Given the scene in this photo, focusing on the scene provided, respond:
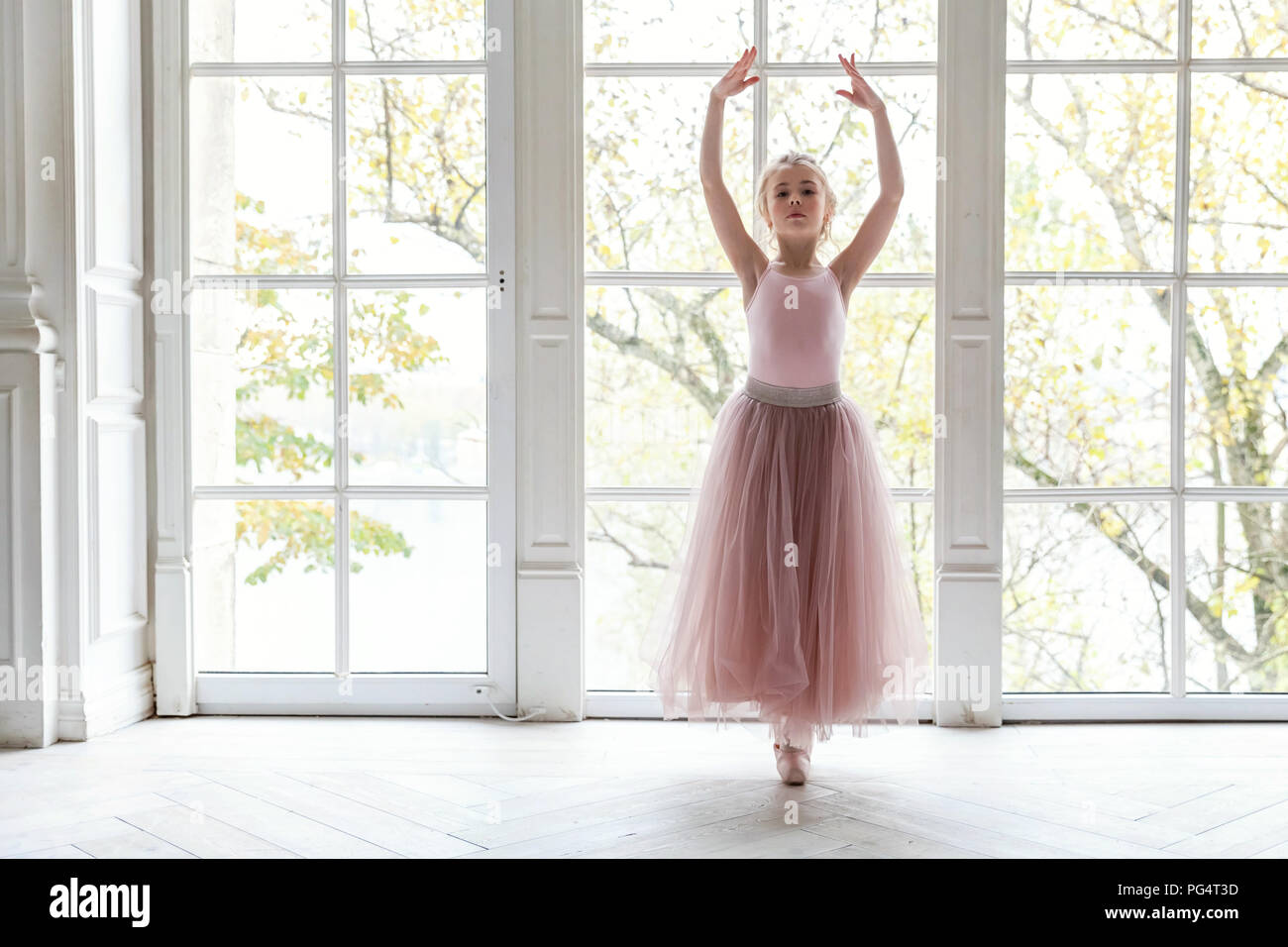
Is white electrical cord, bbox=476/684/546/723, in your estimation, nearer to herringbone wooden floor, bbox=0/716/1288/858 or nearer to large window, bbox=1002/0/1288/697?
herringbone wooden floor, bbox=0/716/1288/858

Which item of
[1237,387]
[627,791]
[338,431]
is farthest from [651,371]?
[1237,387]

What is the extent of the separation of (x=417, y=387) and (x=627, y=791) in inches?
48.3

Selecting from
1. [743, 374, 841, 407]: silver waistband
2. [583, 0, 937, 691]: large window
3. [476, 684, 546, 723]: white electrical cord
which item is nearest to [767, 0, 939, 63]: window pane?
[583, 0, 937, 691]: large window

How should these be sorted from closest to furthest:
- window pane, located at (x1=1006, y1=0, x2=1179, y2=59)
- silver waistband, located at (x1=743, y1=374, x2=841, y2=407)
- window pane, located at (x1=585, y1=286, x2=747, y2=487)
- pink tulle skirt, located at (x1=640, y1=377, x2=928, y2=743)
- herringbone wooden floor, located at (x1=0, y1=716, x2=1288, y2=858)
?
herringbone wooden floor, located at (x1=0, y1=716, x2=1288, y2=858) < pink tulle skirt, located at (x1=640, y1=377, x2=928, y2=743) < silver waistband, located at (x1=743, y1=374, x2=841, y2=407) < window pane, located at (x1=1006, y1=0, x2=1179, y2=59) < window pane, located at (x1=585, y1=286, x2=747, y2=487)

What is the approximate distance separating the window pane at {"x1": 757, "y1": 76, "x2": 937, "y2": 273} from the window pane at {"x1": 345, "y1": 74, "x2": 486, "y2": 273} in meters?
0.79

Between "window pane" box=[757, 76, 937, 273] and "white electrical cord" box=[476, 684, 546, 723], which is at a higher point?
"window pane" box=[757, 76, 937, 273]

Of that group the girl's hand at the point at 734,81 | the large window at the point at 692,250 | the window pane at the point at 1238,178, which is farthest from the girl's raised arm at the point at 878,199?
the window pane at the point at 1238,178

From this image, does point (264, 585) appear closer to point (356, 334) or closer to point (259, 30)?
point (356, 334)

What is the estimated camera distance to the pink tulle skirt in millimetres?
2262

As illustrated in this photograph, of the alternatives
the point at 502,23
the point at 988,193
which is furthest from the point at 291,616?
the point at 988,193

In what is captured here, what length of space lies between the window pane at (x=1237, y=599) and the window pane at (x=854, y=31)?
1.49m

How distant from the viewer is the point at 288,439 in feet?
9.76

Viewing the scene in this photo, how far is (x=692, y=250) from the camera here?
3.01 m

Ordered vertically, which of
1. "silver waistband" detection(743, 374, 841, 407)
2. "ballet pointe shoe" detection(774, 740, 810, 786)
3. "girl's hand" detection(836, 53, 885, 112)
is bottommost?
"ballet pointe shoe" detection(774, 740, 810, 786)
